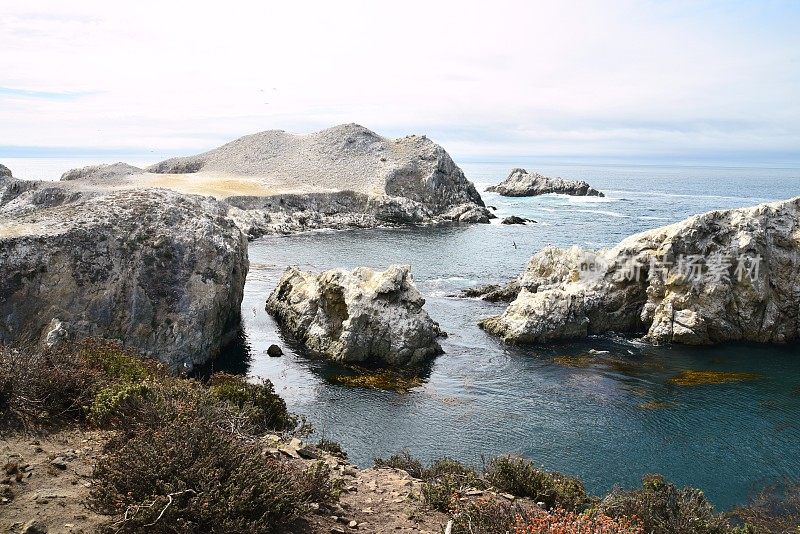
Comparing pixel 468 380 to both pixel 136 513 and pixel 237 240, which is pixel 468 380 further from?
pixel 136 513

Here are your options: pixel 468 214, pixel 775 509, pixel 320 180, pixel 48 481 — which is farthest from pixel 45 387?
pixel 320 180

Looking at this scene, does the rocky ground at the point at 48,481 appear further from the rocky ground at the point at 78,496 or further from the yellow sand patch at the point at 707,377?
the yellow sand patch at the point at 707,377

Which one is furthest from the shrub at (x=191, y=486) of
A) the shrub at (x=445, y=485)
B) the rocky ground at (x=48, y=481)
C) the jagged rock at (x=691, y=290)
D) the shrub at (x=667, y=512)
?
the jagged rock at (x=691, y=290)

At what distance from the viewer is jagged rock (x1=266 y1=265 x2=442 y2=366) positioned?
107 feet

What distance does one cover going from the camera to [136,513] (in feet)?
28.0

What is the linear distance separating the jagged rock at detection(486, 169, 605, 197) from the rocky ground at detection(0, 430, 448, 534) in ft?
455

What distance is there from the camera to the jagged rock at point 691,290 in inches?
1446

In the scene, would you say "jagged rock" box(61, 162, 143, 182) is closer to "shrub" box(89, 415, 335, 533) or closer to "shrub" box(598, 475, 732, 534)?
"shrub" box(89, 415, 335, 533)

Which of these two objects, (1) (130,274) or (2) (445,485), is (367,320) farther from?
(2) (445,485)

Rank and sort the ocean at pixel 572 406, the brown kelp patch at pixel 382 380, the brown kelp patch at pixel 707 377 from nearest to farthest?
the ocean at pixel 572 406 → the brown kelp patch at pixel 382 380 → the brown kelp patch at pixel 707 377

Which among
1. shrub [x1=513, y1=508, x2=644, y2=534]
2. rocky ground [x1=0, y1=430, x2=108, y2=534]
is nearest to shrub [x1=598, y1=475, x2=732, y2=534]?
shrub [x1=513, y1=508, x2=644, y2=534]

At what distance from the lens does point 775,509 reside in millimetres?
19125

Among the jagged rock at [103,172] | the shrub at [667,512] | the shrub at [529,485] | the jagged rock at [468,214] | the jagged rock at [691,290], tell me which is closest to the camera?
the shrub at [667,512]

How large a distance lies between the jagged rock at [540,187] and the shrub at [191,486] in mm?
141817
